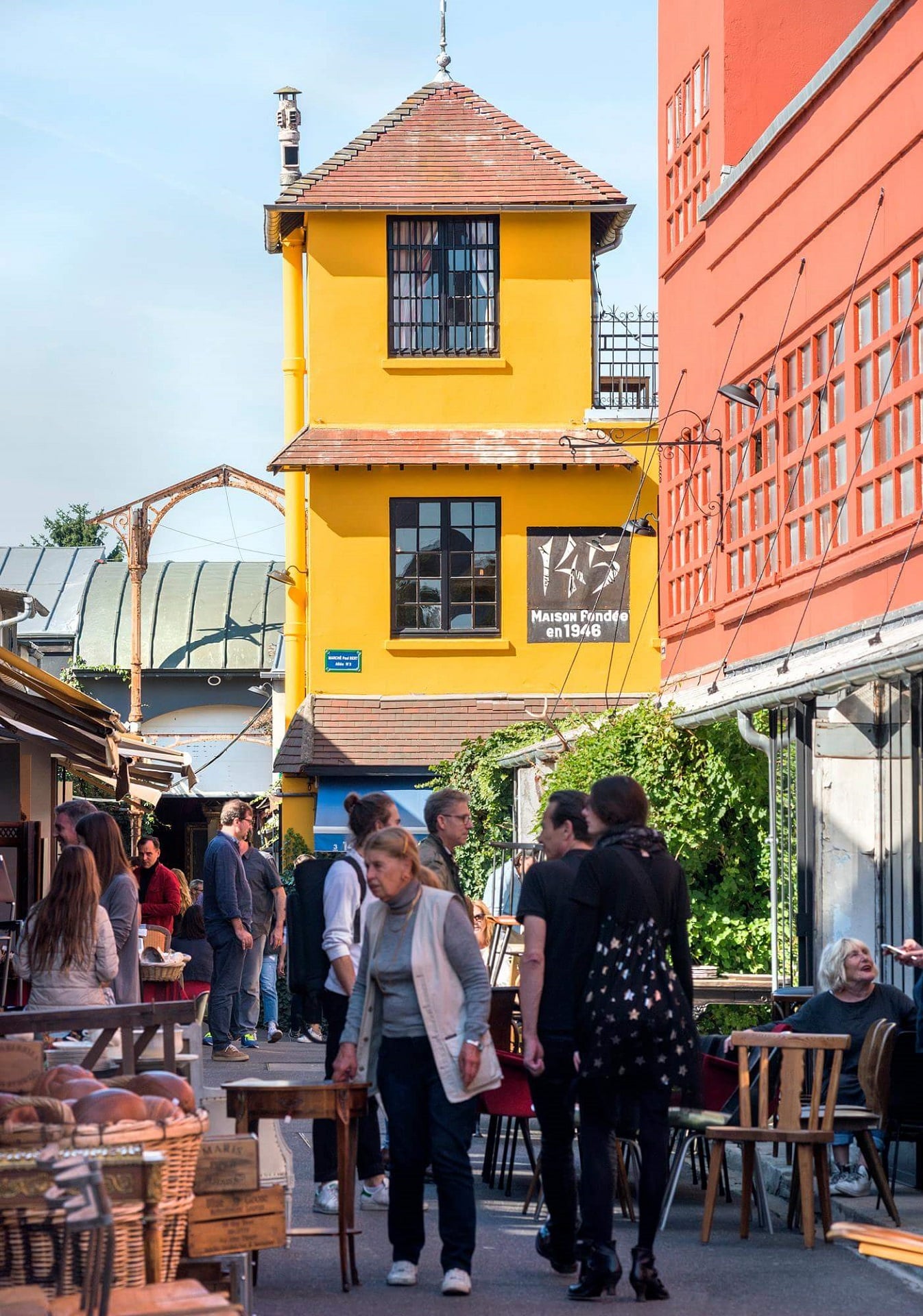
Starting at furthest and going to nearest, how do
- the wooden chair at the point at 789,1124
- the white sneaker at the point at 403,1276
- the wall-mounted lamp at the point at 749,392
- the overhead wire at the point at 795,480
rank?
1. the wall-mounted lamp at the point at 749,392
2. the overhead wire at the point at 795,480
3. the wooden chair at the point at 789,1124
4. the white sneaker at the point at 403,1276

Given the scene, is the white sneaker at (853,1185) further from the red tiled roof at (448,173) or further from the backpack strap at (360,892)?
the red tiled roof at (448,173)

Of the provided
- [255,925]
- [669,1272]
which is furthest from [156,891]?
[669,1272]

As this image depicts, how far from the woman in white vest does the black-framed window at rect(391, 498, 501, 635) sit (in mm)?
19409

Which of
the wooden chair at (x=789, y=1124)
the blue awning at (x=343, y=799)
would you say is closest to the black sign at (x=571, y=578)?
the blue awning at (x=343, y=799)

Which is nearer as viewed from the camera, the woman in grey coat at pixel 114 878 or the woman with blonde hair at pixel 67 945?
the woman with blonde hair at pixel 67 945

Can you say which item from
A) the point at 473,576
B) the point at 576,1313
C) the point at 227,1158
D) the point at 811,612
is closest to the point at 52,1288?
the point at 227,1158

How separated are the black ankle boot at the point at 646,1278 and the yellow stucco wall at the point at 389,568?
19.8 m

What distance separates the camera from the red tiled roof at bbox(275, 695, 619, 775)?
26.5 m

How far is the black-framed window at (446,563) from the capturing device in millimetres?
27234

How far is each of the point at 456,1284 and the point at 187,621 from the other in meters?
44.6

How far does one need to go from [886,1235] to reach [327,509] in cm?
2153

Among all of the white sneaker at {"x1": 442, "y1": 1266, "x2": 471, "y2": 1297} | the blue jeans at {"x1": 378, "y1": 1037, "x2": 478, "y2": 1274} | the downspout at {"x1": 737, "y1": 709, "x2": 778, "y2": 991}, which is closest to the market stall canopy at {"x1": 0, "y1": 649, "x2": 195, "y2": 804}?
the downspout at {"x1": 737, "y1": 709, "x2": 778, "y2": 991}

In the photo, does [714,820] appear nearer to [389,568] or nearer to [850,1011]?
[850,1011]

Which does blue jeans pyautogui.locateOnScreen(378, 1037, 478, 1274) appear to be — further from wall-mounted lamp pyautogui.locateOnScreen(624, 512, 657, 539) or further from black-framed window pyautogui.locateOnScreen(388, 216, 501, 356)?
black-framed window pyautogui.locateOnScreen(388, 216, 501, 356)
